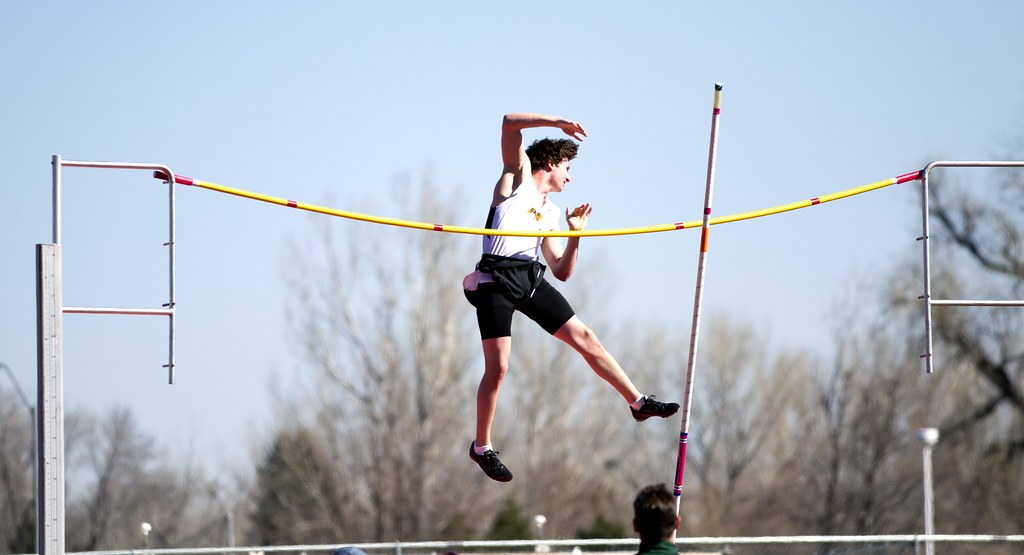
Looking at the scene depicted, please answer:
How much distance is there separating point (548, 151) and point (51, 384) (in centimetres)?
336

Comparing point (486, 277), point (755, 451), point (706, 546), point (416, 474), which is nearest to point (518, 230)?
point (486, 277)

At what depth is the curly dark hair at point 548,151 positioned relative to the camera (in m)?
8.69

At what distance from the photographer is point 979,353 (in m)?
29.1

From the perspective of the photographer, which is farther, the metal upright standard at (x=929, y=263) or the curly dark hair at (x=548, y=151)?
the metal upright standard at (x=929, y=263)

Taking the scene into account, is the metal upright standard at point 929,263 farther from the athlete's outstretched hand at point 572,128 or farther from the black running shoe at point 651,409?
the athlete's outstretched hand at point 572,128

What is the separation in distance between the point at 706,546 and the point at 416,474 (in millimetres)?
17613

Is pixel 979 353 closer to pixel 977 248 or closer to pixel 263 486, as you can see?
pixel 977 248

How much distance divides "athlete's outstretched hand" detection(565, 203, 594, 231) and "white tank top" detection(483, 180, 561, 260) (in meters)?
0.12

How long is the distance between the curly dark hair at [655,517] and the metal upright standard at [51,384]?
162 inches

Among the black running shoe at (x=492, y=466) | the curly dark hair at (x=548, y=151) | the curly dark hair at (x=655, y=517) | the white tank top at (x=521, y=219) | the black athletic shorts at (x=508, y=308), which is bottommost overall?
the black running shoe at (x=492, y=466)

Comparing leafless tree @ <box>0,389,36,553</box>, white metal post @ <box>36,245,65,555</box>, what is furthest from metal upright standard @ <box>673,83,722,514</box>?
leafless tree @ <box>0,389,36,553</box>

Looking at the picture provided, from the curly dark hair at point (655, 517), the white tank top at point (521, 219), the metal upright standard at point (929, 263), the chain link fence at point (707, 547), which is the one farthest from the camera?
the chain link fence at point (707, 547)

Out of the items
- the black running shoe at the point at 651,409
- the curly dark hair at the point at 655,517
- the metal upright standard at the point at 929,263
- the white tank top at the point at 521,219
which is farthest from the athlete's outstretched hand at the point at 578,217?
the curly dark hair at the point at 655,517

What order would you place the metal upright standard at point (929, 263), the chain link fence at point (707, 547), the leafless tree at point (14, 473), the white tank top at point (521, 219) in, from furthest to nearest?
the leafless tree at point (14, 473) → the chain link fence at point (707, 547) → the metal upright standard at point (929, 263) → the white tank top at point (521, 219)
